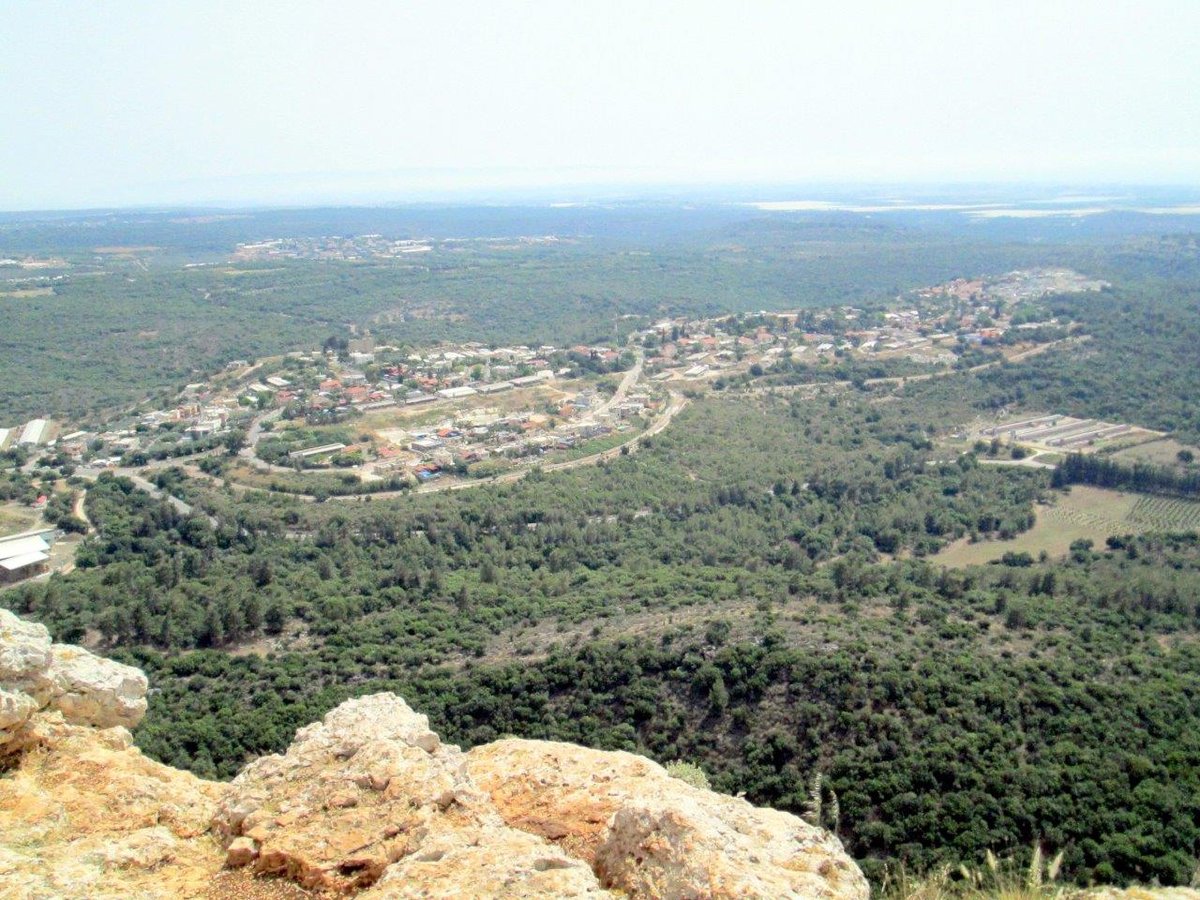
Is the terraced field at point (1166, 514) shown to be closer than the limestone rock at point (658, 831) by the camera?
No

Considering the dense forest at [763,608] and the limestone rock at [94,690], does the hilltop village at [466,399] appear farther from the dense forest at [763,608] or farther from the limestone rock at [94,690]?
the limestone rock at [94,690]

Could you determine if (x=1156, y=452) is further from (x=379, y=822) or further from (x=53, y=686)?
(x=53, y=686)

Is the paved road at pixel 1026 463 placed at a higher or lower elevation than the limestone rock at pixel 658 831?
lower

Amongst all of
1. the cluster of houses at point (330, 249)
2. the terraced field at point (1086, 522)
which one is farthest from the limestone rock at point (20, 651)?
the cluster of houses at point (330, 249)

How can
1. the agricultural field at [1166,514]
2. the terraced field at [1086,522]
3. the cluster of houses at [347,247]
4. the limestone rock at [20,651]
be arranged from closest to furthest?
1. the limestone rock at [20,651]
2. the terraced field at [1086,522]
3. the agricultural field at [1166,514]
4. the cluster of houses at [347,247]

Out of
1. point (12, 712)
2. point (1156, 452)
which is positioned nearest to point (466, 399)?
point (1156, 452)

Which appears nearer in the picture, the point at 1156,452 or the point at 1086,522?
the point at 1086,522

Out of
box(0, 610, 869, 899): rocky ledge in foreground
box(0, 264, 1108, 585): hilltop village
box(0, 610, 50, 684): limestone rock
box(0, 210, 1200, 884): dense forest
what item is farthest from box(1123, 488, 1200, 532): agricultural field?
box(0, 610, 50, 684): limestone rock
